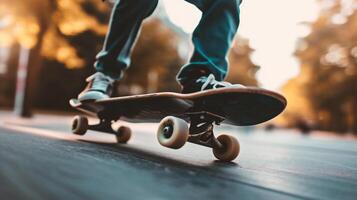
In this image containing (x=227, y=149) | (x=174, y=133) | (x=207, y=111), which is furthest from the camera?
(x=227, y=149)

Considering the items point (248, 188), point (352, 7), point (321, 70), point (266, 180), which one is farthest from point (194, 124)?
point (321, 70)

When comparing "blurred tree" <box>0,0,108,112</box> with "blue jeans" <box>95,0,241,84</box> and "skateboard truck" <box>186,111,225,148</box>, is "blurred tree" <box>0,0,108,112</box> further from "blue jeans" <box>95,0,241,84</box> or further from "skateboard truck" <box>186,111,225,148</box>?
"skateboard truck" <box>186,111,225,148</box>

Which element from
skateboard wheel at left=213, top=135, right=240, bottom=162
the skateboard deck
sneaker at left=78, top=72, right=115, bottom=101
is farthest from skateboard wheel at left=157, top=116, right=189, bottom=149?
sneaker at left=78, top=72, right=115, bottom=101

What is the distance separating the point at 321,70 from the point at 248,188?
18.3 metres

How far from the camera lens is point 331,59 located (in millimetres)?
17344

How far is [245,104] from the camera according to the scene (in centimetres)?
143

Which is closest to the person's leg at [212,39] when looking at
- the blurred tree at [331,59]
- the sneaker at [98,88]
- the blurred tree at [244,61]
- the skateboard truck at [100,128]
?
the sneaker at [98,88]

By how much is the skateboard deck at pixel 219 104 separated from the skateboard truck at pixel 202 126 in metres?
0.02

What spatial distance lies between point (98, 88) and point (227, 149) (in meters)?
0.73

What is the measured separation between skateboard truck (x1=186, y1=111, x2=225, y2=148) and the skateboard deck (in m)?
0.02

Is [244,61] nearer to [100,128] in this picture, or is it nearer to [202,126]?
[100,128]

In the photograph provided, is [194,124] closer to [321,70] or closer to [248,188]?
[248,188]

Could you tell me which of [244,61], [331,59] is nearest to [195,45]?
[331,59]

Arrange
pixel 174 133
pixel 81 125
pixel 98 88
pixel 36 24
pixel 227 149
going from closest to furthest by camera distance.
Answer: pixel 174 133, pixel 227 149, pixel 98 88, pixel 81 125, pixel 36 24
